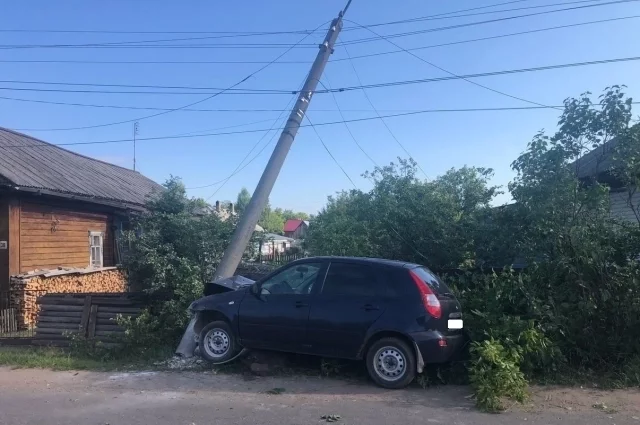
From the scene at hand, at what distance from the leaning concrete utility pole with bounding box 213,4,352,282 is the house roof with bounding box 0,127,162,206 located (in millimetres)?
2900

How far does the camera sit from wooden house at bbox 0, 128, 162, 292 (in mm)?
14125

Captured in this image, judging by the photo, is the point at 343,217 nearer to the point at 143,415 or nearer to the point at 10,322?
the point at 143,415

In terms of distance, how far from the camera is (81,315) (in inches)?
396

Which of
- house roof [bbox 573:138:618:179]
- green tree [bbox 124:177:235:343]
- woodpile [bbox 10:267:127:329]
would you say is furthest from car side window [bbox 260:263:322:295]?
woodpile [bbox 10:267:127:329]

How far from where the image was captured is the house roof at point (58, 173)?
48.3 ft

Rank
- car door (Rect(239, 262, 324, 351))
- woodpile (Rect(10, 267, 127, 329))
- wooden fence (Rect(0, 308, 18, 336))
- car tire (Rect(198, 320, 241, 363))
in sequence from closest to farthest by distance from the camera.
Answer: car door (Rect(239, 262, 324, 351)) → car tire (Rect(198, 320, 241, 363)) → wooden fence (Rect(0, 308, 18, 336)) → woodpile (Rect(10, 267, 127, 329))

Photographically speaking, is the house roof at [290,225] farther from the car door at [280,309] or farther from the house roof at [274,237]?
the car door at [280,309]

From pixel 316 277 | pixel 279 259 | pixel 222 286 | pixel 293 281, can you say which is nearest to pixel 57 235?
pixel 279 259

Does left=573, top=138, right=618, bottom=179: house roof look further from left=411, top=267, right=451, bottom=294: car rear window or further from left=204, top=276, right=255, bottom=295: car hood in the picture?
left=204, top=276, right=255, bottom=295: car hood

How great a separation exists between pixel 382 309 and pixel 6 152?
13.8 meters

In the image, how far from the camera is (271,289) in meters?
8.03

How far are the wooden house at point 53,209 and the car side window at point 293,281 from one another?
16.6 feet

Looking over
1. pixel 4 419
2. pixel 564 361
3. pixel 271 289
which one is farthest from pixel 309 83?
pixel 4 419

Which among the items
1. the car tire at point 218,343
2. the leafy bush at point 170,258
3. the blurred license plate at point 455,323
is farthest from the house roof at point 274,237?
the blurred license plate at point 455,323
